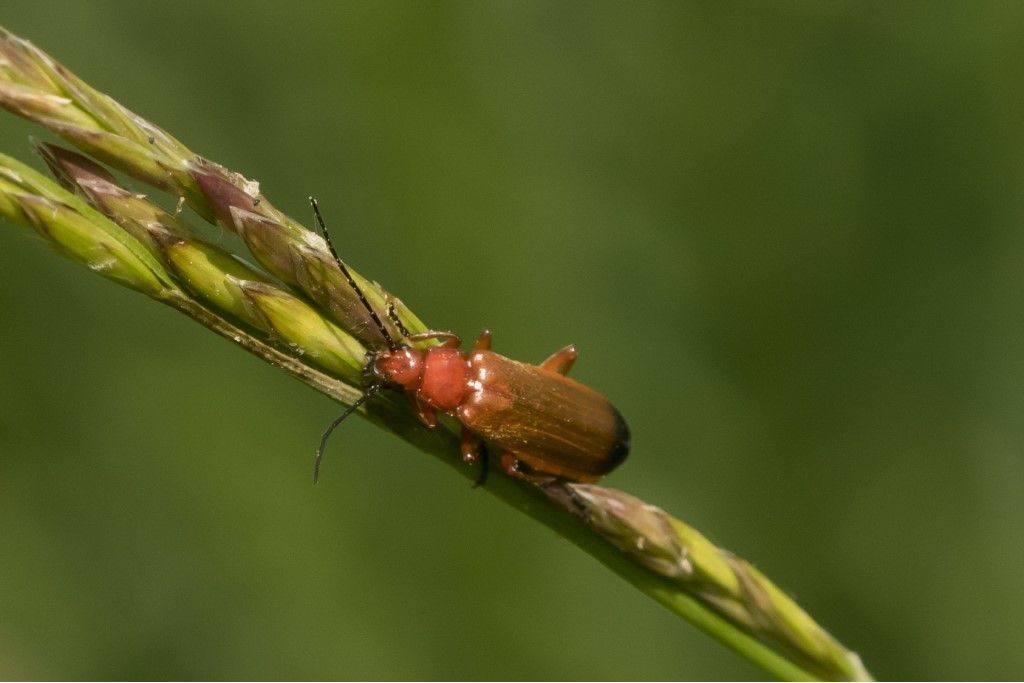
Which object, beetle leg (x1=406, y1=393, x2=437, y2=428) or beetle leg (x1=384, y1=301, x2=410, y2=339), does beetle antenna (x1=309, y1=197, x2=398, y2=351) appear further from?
beetle leg (x1=406, y1=393, x2=437, y2=428)

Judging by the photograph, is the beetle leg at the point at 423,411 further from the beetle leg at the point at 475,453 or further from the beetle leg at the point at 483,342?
the beetle leg at the point at 483,342

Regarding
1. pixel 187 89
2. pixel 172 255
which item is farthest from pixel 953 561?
pixel 187 89

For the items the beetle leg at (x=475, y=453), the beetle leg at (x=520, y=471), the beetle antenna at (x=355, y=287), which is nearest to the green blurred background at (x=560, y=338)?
the beetle leg at (x=520, y=471)

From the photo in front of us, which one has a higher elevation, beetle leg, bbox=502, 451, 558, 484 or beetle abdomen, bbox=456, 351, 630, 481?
beetle abdomen, bbox=456, 351, 630, 481

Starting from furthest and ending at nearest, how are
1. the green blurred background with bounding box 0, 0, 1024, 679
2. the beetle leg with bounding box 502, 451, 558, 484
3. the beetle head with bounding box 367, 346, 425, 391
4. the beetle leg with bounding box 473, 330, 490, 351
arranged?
the green blurred background with bounding box 0, 0, 1024, 679
the beetle leg with bounding box 473, 330, 490, 351
the beetle head with bounding box 367, 346, 425, 391
the beetle leg with bounding box 502, 451, 558, 484

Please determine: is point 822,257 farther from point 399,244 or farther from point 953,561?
point 399,244

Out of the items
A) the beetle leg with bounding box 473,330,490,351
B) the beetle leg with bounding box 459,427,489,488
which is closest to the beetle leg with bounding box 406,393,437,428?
the beetle leg with bounding box 459,427,489,488
